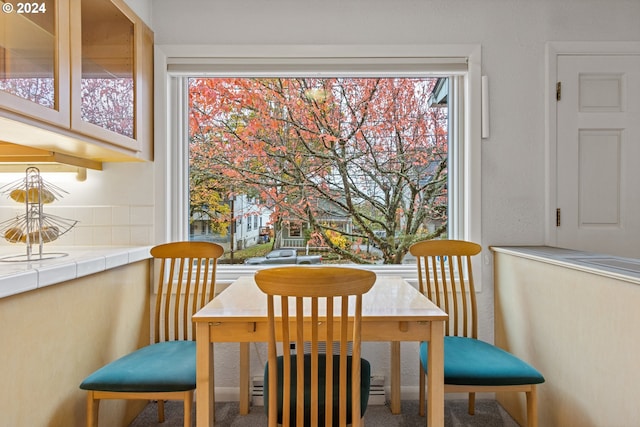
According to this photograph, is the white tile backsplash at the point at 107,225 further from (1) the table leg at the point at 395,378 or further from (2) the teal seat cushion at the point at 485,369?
(2) the teal seat cushion at the point at 485,369

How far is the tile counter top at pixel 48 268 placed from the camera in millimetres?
1170

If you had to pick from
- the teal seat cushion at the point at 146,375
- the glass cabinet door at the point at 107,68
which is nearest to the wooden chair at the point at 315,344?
the teal seat cushion at the point at 146,375

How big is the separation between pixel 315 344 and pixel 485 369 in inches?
32.9

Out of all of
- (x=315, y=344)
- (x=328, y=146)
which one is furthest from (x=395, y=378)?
(x=328, y=146)

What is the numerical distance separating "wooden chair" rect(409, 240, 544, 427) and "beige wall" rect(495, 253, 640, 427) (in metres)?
0.17

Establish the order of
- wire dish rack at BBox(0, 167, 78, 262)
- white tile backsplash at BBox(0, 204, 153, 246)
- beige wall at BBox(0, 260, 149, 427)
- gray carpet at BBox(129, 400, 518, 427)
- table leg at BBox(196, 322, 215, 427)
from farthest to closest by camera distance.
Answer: white tile backsplash at BBox(0, 204, 153, 246), gray carpet at BBox(129, 400, 518, 427), wire dish rack at BBox(0, 167, 78, 262), table leg at BBox(196, 322, 215, 427), beige wall at BBox(0, 260, 149, 427)

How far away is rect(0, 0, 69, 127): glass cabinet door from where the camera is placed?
48.4 inches

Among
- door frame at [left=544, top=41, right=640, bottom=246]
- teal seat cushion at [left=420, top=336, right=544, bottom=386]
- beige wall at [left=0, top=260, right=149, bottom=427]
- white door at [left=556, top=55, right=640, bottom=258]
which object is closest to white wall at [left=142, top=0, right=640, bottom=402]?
door frame at [left=544, top=41, right=640, bottom=246]

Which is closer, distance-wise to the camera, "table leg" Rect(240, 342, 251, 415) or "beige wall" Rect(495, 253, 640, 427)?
"beige wall" Rect(495, 253, 640, 427)

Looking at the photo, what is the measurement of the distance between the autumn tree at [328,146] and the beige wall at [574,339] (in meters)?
0.66

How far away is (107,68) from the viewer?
5.86 ft

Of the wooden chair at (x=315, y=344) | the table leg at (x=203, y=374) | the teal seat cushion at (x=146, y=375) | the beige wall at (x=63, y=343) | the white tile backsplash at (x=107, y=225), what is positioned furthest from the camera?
the white tile backsplash at (x=107, y=225)

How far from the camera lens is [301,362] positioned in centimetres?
122

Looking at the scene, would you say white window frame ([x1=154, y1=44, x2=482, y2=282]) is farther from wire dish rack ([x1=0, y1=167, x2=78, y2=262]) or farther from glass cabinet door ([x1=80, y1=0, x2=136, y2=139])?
wire dish rack ([x1=0, y1=167, x2=78, y2=262])
